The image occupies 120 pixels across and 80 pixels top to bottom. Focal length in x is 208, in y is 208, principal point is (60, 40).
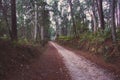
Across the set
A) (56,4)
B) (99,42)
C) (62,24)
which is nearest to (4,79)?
(99,42)

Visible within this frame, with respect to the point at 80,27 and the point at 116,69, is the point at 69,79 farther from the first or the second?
the point at 80,27

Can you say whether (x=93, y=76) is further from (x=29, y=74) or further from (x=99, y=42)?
(x=99, y=42)

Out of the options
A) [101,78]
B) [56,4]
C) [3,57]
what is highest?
[56,4]

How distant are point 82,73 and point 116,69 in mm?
2046

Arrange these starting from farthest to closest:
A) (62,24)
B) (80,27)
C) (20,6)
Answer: (62,24)
(20,6)
(80,27)

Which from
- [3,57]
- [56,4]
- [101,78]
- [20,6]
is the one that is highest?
[56,4]

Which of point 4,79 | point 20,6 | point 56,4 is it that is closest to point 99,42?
point 4,79

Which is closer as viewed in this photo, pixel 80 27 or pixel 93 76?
pixel 93 76

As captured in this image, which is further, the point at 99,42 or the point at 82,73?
the point at 99,42

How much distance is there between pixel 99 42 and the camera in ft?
55.7

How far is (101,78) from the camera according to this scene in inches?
352

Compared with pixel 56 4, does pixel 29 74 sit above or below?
below

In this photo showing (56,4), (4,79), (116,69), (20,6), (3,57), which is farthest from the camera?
(56,4)

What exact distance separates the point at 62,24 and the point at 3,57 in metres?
67.4
